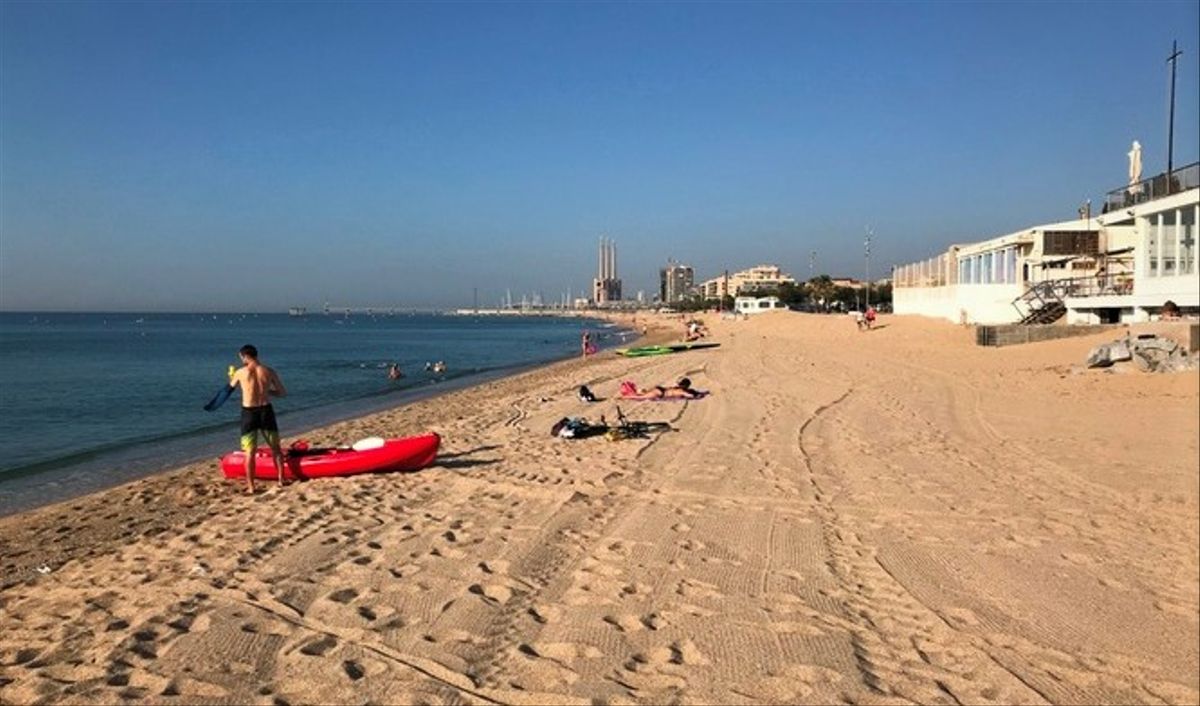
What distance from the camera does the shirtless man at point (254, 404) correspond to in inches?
401

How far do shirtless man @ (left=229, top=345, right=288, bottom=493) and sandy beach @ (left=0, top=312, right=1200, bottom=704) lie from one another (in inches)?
22.1

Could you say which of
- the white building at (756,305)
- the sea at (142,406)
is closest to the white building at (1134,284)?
the sea at (142,406)

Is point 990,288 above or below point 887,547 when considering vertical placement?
above

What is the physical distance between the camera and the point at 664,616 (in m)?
5.45

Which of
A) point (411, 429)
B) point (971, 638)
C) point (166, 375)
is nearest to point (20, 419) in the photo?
point (411, 429)

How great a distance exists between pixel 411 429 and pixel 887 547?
11987mm

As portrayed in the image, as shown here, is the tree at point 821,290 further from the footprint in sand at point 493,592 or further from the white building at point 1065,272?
the footprint in sand at point 493,592

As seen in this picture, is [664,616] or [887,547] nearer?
[664,616]

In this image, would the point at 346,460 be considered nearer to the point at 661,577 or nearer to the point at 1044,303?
the point at 661,577

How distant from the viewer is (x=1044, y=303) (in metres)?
28.9

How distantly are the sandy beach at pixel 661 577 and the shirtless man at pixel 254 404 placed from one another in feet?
1.84

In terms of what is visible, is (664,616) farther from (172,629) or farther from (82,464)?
(82,464)

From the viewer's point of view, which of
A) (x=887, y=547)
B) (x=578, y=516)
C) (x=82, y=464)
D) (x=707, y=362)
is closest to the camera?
(x=887, y=547)

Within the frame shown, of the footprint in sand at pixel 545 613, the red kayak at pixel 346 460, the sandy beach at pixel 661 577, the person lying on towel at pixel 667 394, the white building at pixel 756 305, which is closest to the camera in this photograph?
the sandy beach at pixel 661 577
